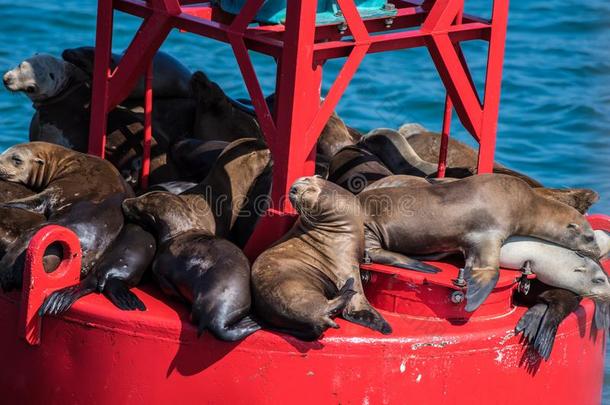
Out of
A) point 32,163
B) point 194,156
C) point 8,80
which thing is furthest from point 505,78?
point 32,163

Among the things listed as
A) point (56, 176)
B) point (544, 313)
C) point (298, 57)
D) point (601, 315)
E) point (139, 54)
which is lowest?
point (601, 315)

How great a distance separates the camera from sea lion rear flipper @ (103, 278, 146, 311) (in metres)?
5.82

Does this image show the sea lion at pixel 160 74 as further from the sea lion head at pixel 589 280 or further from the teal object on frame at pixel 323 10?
the sea lion head at pixel 589 280

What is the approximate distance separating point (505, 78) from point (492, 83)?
26.4 ft

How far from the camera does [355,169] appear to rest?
23.1 ft

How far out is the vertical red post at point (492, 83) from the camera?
21.2 feet

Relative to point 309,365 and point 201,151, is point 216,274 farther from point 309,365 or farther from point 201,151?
point 201,151

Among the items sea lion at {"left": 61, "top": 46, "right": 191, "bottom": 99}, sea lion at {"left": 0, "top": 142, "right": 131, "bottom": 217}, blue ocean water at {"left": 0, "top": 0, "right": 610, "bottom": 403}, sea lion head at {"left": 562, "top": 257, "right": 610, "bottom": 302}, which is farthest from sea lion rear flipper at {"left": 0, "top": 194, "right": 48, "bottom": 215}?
blue ocean water at {"left": 0, "top": 0, "right": 610, "bottom": 403}

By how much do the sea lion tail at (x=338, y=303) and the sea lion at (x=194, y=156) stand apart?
180cm

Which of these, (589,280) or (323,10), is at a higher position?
(323,10)

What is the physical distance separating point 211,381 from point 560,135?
26.4ft

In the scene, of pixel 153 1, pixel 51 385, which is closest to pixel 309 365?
pixel 51 385

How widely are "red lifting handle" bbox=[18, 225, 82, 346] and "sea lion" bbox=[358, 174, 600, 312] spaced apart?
1.37 metres

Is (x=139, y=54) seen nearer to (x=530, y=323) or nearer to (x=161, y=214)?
(x=161, y=214)
